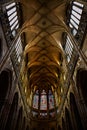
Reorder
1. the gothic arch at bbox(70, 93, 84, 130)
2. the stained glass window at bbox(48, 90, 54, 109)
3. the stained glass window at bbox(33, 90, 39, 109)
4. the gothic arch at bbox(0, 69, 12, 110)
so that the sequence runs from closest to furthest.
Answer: the gothic arch at bbox(0, 69, 12, 110), the gothic arch at bbox(70, 93, 84, 130), the stained glass window at bbox(48, 90, 54, 109), the stained glass window at bbox(33, 90, 39, 109)

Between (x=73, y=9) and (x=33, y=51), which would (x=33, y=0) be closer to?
(x=73, y=9)

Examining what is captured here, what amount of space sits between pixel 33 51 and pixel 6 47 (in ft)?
31.6

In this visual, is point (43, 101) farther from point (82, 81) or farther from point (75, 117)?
point (82, 81)

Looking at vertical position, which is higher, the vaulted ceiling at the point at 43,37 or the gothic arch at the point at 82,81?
the vaulted ceiling at the point at 43,37

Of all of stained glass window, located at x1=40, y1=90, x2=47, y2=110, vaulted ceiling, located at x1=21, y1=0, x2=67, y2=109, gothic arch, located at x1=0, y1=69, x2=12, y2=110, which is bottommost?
gothic arch, located at x1=0, y1=69, x2=12, y2=110

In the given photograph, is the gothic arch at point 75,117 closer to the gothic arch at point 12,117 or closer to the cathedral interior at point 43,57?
the cathedral interior at point 43,57

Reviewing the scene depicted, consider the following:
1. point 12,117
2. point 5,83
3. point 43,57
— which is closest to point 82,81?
point 5,83

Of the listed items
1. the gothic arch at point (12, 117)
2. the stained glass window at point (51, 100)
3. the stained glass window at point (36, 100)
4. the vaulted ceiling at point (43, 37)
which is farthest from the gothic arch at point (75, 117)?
the stained glass window at point (36, 100)

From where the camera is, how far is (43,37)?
20.0m

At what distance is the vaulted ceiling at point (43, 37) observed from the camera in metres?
16.7

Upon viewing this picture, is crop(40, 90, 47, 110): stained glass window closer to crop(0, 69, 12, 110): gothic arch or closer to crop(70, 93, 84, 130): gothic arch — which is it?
crop(70, 93, 84, 130): gothic arch

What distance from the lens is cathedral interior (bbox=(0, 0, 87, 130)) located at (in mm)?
12602

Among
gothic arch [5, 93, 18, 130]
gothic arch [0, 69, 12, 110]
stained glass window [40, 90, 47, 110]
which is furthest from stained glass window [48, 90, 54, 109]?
gothic arch [0, 69, 12, 110]

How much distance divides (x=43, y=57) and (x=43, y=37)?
14.6ft
